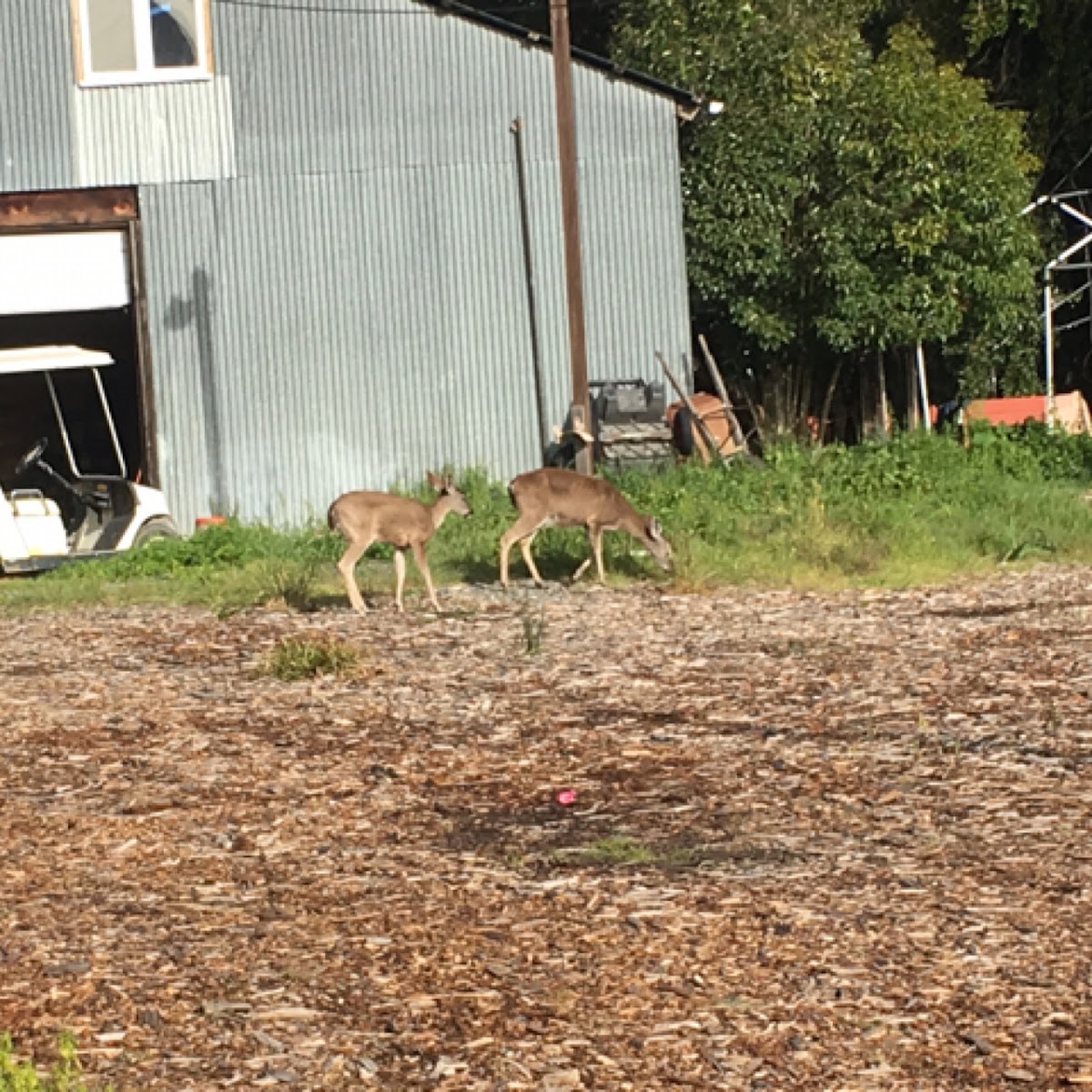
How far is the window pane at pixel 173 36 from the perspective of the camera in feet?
79.5

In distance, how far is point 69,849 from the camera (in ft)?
31.0

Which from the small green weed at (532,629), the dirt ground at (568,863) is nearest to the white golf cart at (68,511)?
the small green weed at (532,629)

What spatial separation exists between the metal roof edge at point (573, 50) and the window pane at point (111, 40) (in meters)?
3.05

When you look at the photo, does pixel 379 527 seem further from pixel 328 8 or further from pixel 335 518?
pixel 328 8

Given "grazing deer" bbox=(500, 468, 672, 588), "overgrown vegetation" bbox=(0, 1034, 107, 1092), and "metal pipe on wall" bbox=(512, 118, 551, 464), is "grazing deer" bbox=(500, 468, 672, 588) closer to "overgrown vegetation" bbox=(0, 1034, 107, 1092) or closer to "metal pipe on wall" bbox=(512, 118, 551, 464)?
"metal pipe on wall" bbox=(512, 118, 551, 464)

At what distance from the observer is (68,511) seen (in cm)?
2239

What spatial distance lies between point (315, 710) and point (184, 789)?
211 cm

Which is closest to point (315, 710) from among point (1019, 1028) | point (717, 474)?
point (1019, 1028)

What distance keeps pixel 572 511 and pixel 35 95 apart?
28.6 ft

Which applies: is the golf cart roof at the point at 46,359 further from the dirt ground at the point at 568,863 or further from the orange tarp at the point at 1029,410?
the orange tarp at the point at 1029,410

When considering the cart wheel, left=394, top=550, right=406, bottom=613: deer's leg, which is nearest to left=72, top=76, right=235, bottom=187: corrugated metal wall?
the cart wheel

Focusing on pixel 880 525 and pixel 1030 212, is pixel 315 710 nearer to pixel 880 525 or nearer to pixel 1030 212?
pixel 880 525

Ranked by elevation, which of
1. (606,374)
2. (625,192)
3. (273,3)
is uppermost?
(273,3)

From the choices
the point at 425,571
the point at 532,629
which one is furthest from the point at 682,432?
the point at 532,629
